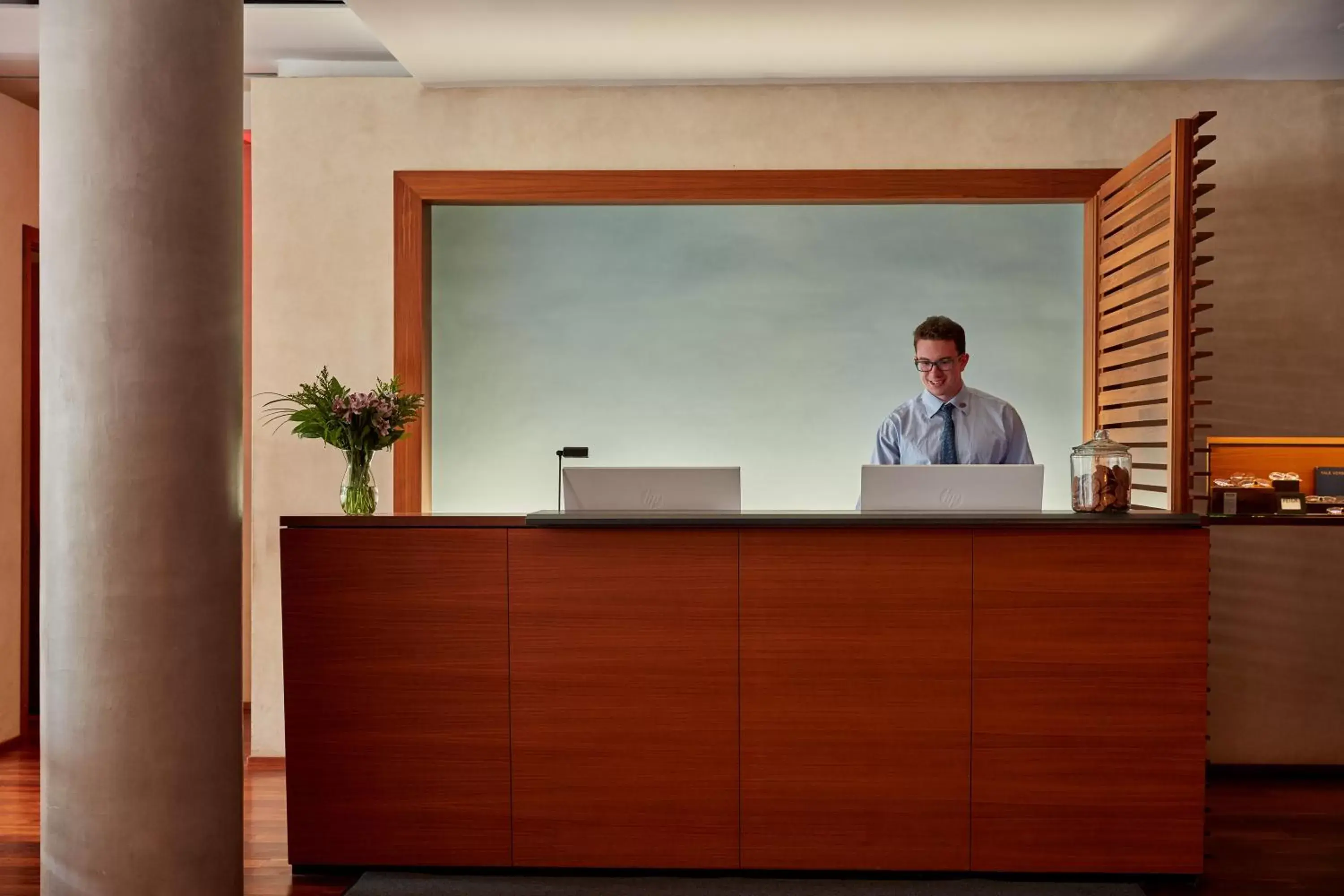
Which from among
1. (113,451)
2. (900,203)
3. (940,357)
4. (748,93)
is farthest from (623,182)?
(113,451)

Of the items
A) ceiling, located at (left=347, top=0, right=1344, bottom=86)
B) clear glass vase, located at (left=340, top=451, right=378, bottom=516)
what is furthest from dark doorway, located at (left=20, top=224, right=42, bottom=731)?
clear glass vase, located at (left=340, top=451, right=378, bottom=516)

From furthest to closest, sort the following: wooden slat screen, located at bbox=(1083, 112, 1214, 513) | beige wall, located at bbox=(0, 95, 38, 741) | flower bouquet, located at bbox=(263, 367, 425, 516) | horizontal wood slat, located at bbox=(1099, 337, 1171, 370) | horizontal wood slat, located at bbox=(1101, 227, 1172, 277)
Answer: beige wall, located at bbox=(0, 95, 38, 741), horizontal wood slat, located at bbox=(1099, 337, 1171, 370), horizontal wood slat, located at bbox=(1101, 227, 1172, 277), wooden slat screen, located at bbox=(1083, 112, 1214, 513), flower bouquet, located at bbox=(263, 367, 425, 516)

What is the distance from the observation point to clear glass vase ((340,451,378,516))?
3.52m

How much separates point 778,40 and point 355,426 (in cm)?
229

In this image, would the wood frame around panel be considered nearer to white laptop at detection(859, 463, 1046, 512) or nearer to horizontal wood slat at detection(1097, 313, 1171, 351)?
horizontal wood slat at detection(1097, 313, 1171, 351)

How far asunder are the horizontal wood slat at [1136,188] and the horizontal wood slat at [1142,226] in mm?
82

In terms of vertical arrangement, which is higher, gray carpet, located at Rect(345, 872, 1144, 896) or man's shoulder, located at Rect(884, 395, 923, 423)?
man's shoulder, located at Rect(884, 395, 923, 423)

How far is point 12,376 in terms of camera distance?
5230 mm

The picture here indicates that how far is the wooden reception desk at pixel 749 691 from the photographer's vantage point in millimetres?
3258

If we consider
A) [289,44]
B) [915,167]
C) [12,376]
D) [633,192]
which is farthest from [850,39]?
[12,376]

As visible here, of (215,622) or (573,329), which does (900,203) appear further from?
(215,622)

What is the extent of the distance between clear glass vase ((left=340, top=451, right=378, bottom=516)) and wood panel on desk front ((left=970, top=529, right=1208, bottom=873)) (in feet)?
6.37

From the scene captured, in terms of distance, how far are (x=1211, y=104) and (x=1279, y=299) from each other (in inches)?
35.6

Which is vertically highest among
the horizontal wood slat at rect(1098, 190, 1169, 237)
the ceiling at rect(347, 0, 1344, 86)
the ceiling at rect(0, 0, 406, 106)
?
the ceiling at rect(0, 0, 406, 106)
